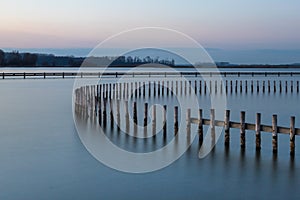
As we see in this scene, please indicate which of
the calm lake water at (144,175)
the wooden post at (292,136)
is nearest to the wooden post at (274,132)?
the calm lake water at (144,175)

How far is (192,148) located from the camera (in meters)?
12.8

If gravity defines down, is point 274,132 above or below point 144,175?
above

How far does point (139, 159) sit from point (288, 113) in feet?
45.2

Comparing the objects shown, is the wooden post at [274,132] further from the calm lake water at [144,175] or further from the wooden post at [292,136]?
the wooden post at [292,136]

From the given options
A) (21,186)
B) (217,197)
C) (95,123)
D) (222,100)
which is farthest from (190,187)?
(222,100)

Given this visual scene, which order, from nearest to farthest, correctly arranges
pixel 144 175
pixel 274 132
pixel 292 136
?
pixel 144 175
pixel 292 136
pixel 274 132

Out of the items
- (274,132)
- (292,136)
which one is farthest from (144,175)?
(292,136)

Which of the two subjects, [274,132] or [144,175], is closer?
[144,175]

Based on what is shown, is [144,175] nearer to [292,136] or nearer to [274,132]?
[274,132]

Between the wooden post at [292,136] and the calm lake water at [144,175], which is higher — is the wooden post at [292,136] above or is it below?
above

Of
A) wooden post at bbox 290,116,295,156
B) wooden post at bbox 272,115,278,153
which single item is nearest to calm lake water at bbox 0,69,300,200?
wooden post at bbox 290,116,295,156

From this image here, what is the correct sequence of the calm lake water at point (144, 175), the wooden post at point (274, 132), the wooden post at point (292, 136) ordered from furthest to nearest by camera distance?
1. the wooden post at point (274, 132)
2. the wooden post at point (292, 136)
3. the calm lake water at point (144, 175)

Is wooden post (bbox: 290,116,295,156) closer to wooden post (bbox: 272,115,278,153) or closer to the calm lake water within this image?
the calm lake water

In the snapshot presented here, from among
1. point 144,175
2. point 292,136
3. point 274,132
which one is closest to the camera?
→ point 144,175
